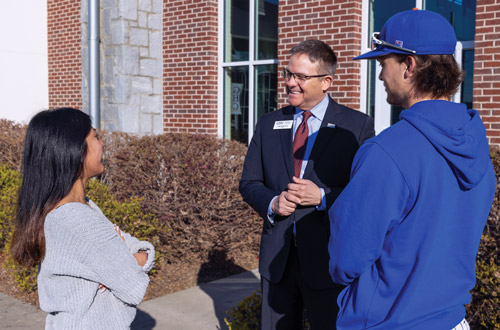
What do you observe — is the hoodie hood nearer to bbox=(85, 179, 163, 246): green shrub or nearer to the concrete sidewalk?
the concrete sidewalk

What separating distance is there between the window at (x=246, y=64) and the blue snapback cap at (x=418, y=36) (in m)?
6.76

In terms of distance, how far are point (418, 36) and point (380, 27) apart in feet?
19.4

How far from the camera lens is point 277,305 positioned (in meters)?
2.94

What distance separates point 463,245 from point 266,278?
1437 mm

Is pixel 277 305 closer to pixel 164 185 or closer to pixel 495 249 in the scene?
pixel 495 249

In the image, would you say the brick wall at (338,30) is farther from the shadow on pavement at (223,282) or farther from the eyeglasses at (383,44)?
the eyeglasses at (383,44)

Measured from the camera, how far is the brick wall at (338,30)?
7.19 m

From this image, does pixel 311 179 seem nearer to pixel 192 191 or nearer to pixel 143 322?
pixel 143 322

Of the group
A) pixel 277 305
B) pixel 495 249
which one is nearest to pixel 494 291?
pixel 495 249

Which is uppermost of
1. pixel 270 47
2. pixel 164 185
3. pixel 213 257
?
pixel 270 47

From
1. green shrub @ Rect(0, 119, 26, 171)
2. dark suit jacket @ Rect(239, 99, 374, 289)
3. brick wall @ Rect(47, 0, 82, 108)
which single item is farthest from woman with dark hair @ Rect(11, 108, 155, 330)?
brick wall @ Rect(47, 0, 82, 108)

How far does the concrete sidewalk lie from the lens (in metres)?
4.81

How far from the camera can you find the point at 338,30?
7.31 meters

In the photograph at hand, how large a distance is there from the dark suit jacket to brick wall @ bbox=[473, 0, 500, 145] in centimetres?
386
